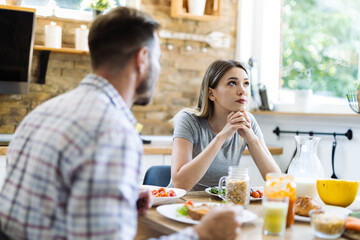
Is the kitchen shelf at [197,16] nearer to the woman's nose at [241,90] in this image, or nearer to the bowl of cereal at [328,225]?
the woman's nose at [241,90]

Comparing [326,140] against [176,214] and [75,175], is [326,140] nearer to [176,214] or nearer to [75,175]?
[176,214]

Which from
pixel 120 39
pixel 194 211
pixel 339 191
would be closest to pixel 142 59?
pixel 120 39

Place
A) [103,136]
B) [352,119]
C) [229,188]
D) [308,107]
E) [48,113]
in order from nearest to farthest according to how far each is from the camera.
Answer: [103,136] → [48,113] → [229,188] → [352,119] → [308,107]

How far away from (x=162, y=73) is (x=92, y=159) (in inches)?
114

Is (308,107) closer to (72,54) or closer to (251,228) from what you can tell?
(72,54)

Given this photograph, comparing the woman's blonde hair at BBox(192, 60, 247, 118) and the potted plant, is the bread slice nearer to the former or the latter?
the woman's blonde hair at BBox(192, 60, 247, 118)

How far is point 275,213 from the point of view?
1.31 m

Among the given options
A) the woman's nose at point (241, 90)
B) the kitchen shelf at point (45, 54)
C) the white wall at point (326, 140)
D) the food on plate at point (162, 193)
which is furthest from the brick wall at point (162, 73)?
the food on plate at point (162, 193)

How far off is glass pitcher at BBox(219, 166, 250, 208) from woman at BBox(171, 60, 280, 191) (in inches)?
18.3

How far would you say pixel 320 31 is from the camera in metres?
3.55

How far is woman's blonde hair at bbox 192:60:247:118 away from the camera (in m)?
2.46

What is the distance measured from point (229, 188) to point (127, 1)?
2463 mm

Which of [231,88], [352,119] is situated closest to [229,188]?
[231,88]

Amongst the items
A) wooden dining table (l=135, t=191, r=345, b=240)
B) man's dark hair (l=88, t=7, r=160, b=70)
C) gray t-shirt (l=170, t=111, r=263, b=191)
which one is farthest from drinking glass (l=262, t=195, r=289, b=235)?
gray t-shirt (l=170, t=111, r=263, b=191)
